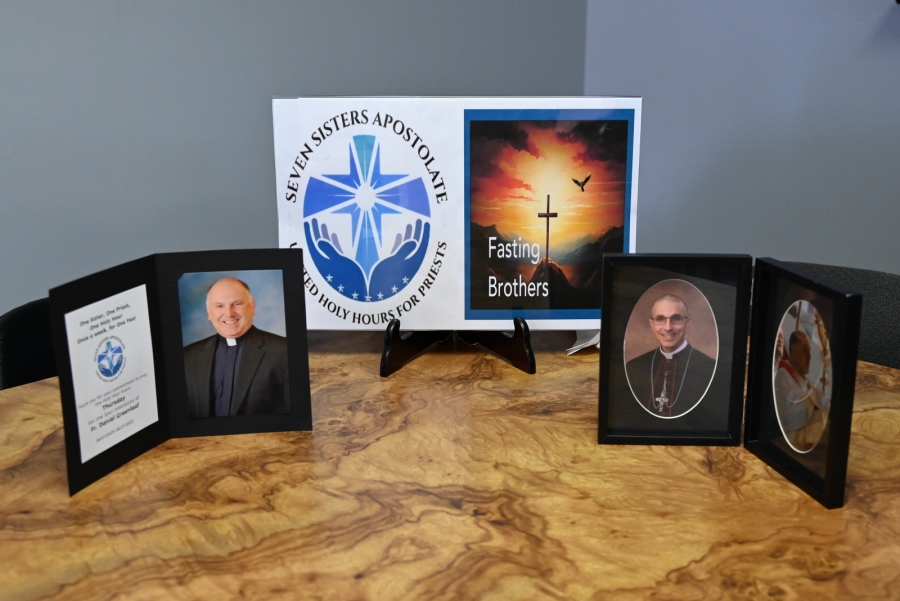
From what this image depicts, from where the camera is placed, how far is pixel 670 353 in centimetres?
108

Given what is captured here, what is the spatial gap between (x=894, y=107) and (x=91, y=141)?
79.5 inches

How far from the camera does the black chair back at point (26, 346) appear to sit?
1391 millimetres

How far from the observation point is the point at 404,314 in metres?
1.43

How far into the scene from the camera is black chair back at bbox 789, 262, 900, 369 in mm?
1505

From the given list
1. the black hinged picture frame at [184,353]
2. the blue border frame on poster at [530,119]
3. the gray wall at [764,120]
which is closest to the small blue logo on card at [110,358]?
the black hinged picture frame at [184,353]

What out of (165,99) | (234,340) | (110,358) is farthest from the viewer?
(165,99)

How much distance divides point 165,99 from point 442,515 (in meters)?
1.50

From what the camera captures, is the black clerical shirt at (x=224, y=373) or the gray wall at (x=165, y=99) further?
the gray wall at (x=165, y=99)

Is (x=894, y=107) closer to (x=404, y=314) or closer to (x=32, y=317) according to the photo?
(x=404, y=314)

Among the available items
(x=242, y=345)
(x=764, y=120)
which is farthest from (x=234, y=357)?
(x=764, y=120)

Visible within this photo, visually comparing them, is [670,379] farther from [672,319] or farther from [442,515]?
[442,515]

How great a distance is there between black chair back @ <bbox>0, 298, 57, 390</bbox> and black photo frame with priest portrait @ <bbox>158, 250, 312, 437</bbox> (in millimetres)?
409

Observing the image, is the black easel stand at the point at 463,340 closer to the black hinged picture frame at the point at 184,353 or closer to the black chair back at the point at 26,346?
the black hinged picture frame at the point at 184,353

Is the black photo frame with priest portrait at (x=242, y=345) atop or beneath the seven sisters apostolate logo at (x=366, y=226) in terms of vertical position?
beneath
